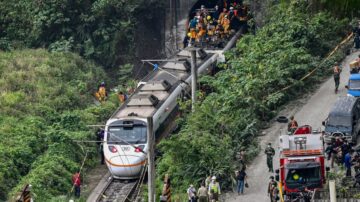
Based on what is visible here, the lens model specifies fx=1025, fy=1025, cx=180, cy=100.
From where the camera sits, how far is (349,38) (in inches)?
2277

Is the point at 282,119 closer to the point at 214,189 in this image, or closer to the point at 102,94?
the point at 214,189

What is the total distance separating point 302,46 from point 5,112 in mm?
16096

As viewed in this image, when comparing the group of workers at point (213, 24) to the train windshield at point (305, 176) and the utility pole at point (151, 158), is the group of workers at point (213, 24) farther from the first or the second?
the utility pole at point (151, 158)

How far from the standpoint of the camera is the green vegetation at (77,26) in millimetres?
65750

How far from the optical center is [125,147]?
45219mm

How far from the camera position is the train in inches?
1777

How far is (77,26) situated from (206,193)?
30229mm

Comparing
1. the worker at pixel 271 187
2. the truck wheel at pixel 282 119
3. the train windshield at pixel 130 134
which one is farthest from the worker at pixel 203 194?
the truck wheel at pixel 282 119

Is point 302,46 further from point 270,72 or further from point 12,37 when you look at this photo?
point 12,37

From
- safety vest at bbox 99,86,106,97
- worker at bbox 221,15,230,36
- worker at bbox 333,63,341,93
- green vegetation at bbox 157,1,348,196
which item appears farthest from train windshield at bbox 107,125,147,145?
worker at bbox 221,15,230,36

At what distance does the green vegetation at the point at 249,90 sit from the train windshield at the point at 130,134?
52.8 inches

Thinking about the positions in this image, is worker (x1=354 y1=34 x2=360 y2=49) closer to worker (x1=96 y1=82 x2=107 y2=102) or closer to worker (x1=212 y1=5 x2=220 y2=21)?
worker (x1=212 y1=5 x2=220 y2=21)

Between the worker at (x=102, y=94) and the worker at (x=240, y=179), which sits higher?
the worker at (x=240, y=179)

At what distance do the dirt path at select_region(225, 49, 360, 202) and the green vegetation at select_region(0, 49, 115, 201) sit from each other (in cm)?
866
